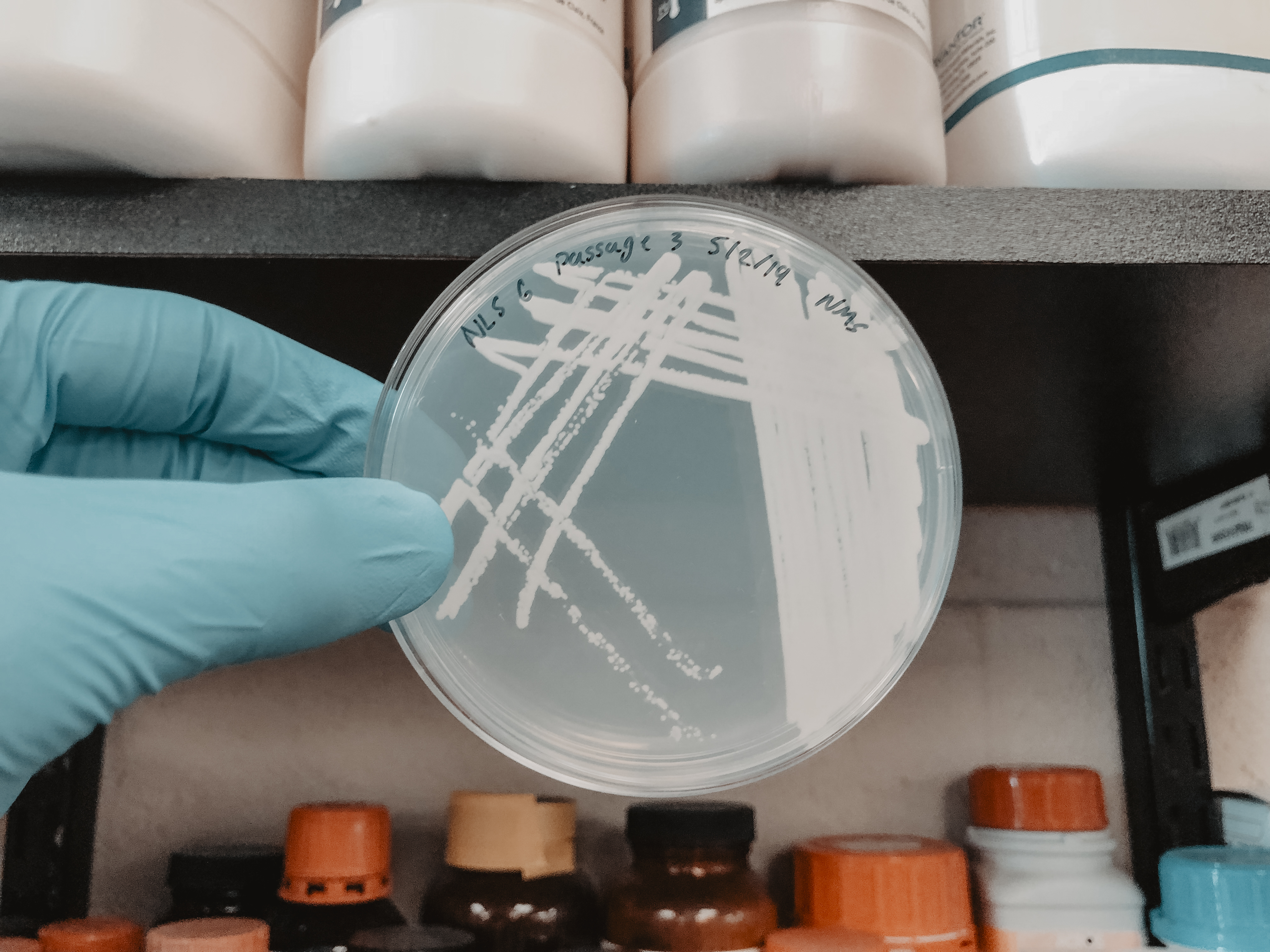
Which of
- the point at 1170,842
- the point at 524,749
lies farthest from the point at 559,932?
the point at 1170,842

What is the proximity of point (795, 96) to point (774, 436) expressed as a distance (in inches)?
5.7

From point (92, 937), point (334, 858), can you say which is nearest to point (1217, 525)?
point (334, 858)

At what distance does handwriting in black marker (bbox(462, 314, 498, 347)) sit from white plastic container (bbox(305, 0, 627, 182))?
6cm

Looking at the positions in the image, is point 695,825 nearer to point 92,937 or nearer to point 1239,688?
point 92,937

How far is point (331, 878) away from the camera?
493 mm

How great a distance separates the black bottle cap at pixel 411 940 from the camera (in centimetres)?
44

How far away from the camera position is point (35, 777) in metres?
0.58

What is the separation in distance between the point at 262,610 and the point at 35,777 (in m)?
0.38

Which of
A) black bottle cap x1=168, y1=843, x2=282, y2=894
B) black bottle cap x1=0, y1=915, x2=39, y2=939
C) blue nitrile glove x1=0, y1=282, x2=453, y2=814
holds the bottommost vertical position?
black bottle cap x1=0, y1=915, x2=39, y2=939

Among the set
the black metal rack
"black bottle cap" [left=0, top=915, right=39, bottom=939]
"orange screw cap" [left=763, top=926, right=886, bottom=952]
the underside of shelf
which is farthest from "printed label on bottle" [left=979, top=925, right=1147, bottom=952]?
"black bottle cap" [left=0, top=915, right=39, bottom=939]

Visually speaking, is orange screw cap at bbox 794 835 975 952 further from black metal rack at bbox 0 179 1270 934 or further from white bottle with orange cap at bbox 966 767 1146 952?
black metal rack at bbox 0 179 1270 934

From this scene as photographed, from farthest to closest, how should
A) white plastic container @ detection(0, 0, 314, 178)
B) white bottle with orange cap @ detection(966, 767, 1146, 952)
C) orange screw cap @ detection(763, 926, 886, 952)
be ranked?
white bottle with orange cap @ detection(966, 767, 1146, 952)
orange screw cap @ detection(763, 926, 886, 952)
white plastic container @ detection(0, 0, 314, 178)

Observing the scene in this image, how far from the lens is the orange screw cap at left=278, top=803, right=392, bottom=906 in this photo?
49 centimetres

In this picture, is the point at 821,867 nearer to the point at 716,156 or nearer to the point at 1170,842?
the point at 1170,842
